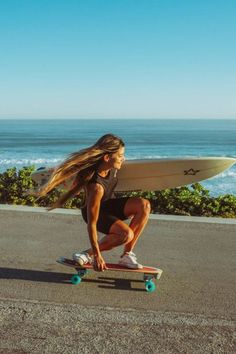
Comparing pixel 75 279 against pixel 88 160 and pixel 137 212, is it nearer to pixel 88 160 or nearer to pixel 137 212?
pixel 137 212

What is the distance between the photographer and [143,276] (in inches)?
196

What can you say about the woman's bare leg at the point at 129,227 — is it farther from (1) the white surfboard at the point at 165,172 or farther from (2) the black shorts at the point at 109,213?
(1) the white surfboard at the point at 165,172

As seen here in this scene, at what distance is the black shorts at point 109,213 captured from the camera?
4883 millimetres

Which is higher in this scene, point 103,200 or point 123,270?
point 103,200

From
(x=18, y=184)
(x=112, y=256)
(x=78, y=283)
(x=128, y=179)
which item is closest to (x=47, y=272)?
(x=78, y=283)

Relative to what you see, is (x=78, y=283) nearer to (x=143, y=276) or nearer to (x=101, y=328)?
(x=143, y=276)

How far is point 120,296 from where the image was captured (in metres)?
4.55

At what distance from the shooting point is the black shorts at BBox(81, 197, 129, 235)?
488 centimetres

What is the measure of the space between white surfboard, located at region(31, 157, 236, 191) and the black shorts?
0.57 meters

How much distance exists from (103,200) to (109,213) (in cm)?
14

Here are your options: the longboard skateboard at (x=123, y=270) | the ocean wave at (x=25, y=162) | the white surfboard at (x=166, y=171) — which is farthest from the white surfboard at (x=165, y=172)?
the ocean wave at (x=25, y=162)

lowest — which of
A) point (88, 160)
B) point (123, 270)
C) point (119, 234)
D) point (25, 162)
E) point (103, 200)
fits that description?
point (25, 162)

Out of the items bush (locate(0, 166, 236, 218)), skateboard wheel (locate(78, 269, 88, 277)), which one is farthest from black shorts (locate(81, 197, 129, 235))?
bush (locate(0, 166, 236, 218))

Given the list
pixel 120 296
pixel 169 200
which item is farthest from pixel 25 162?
pixel 120 296
